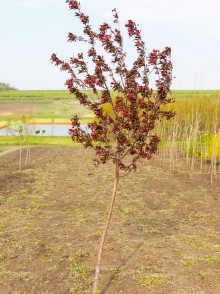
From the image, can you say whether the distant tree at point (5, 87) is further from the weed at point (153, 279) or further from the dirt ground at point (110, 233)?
the weed at point (153, 279)

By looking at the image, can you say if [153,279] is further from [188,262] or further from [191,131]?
[191,131]

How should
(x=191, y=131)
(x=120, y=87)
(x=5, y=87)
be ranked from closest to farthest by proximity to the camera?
(x=120, y=87), (x=191, y=131), (x=5, y=87)

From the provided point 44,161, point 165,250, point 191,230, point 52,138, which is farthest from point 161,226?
point 52,138

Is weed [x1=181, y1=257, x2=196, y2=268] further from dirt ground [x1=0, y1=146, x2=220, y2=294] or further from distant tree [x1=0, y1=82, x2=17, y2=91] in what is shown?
distant tree [x1=0, y1=82, x2=17, y2=91]

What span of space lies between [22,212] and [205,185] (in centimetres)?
477

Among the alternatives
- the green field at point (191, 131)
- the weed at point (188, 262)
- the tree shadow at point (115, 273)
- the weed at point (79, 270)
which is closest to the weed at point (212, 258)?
the weed at point (188, 262)

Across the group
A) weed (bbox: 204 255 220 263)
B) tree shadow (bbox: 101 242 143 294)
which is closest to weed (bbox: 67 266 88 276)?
tree shadow (bbox: 101 242 143 294)

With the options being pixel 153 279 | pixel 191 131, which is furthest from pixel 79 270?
pixel 191 131

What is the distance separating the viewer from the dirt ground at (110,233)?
206 inches

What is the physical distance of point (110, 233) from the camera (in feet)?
22.3

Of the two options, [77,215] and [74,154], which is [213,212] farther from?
[74,154]

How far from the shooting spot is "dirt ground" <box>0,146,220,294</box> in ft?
17.2

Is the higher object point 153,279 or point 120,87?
point 120,87

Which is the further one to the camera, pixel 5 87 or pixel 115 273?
pixel 5 87
